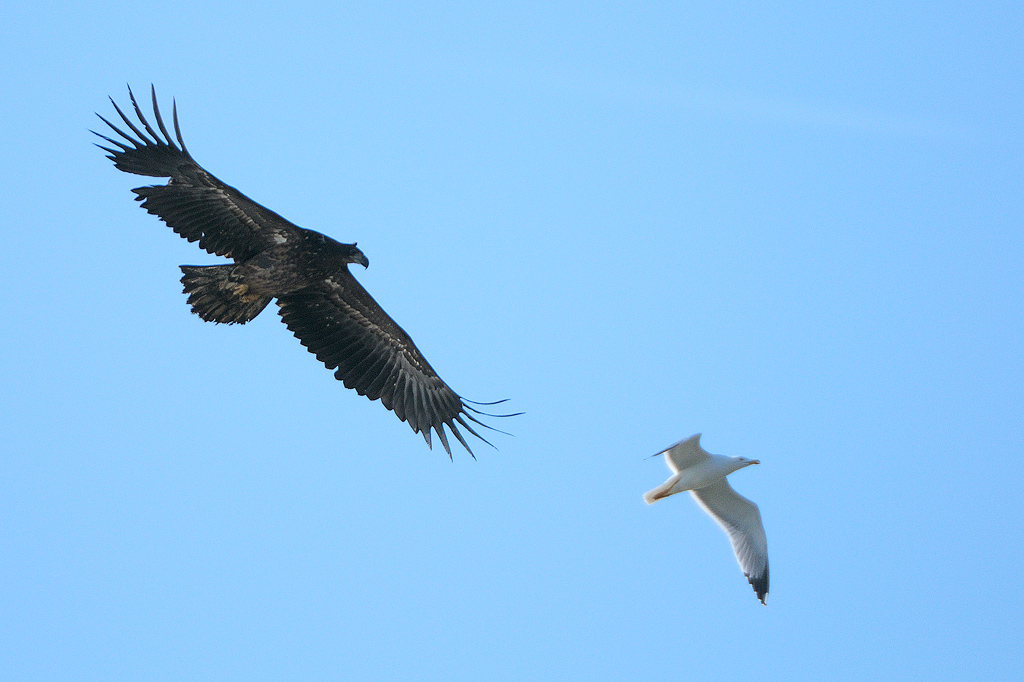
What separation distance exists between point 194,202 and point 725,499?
25.3 ft

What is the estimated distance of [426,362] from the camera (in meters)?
12.0

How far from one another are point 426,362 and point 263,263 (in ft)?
6.78

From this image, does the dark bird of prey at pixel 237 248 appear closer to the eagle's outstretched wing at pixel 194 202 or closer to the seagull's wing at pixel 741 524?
the eagle's outstretched wing at pixel 194 202

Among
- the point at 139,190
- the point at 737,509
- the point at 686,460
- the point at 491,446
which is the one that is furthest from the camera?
the point at 737,509

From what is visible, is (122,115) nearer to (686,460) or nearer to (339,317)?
(339,317)

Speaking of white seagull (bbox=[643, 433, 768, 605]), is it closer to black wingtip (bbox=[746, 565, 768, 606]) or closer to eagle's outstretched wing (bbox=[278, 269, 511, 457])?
black wingtip (bbox=[746, 565, 768, 606])

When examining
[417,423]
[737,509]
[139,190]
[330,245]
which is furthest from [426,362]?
[737,509]

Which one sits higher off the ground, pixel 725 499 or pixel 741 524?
pixel 725 499

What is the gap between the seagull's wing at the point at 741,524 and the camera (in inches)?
572

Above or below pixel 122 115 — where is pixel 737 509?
below

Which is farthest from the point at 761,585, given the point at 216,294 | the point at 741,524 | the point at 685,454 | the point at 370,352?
the point at 216,294

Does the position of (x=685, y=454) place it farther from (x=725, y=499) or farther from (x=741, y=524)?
(x=741, y=524)

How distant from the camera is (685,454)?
1364 centimetres

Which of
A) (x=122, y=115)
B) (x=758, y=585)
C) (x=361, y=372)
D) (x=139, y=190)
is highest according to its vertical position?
(x=122, y=115)
